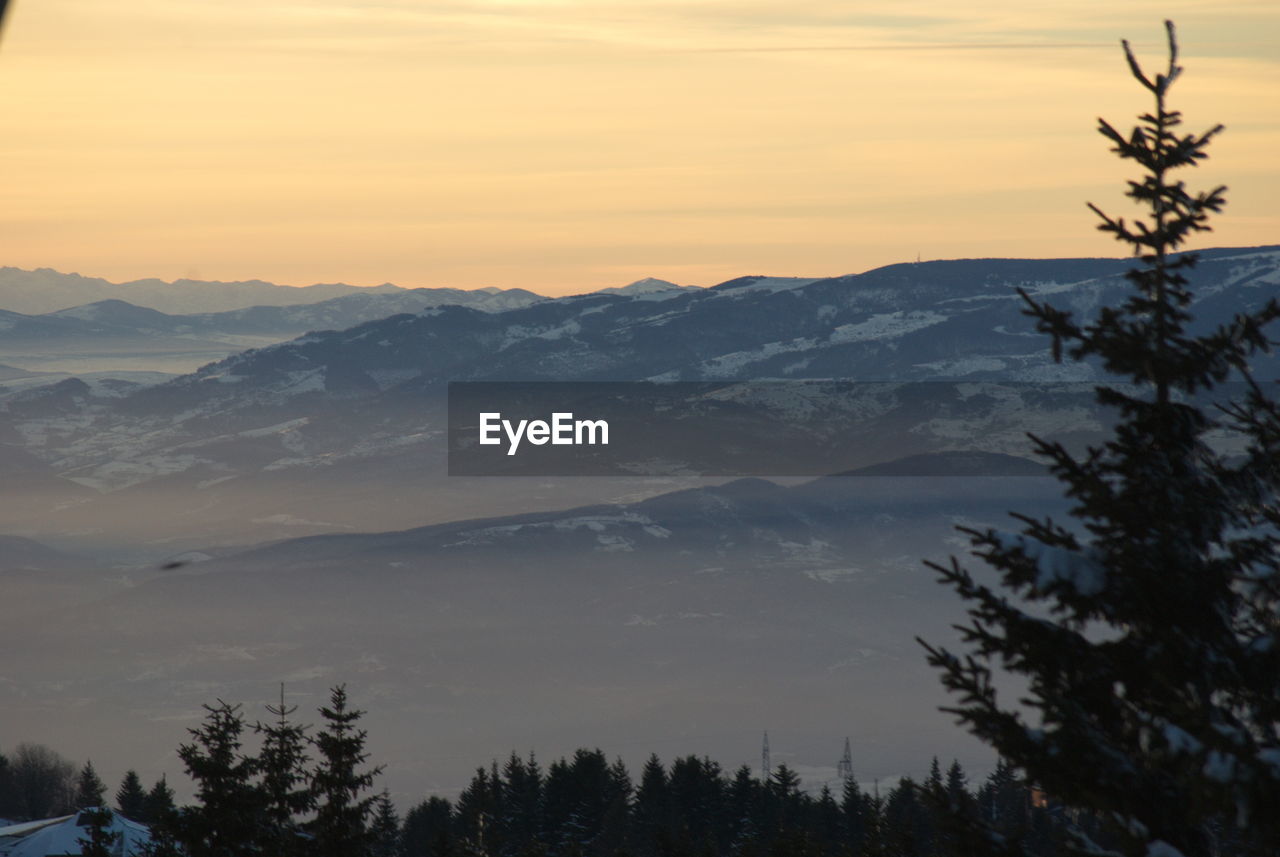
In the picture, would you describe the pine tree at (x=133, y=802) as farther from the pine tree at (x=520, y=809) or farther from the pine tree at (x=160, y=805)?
the pine tree at (x=520, y=809)

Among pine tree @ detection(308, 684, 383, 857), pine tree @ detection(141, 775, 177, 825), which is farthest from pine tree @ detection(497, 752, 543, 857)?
pine tree @ detection(308, 684, 383, 857)

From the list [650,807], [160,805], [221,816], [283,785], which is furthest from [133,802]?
[221,816]

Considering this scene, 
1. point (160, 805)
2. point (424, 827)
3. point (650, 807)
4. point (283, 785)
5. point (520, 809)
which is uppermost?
point (283, 785)

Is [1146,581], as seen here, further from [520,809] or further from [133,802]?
[133,802]

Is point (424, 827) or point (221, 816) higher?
point (221, 816)

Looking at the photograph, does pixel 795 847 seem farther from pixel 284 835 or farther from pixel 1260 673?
pixel 1260 673

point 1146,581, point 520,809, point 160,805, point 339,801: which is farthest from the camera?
point 520,809

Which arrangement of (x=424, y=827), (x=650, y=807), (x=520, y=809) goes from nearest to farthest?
(x=520, y=809), (x=650, y=807), (x=424, y=827)

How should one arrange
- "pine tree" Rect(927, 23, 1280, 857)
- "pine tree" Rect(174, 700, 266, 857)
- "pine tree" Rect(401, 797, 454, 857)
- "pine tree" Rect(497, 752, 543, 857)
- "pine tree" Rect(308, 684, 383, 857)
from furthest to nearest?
"pine tree" Rect(401, 797, 454, 857), "pine tree" Rect(497, 752, 543, 857), "pine tree" Rect(308, 684, 383, 857), "pine tree" Rect(174, 700, 266, 857), "pine tree" Rect(927, 23, 1280, 857)

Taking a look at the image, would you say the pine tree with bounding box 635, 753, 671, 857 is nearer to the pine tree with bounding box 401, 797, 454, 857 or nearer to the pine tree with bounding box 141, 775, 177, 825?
the pine tree with bounding box 401, 797, 454, 857

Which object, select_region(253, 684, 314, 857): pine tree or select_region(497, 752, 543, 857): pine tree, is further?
select_region(497, 752, 543, 857): pine tree
